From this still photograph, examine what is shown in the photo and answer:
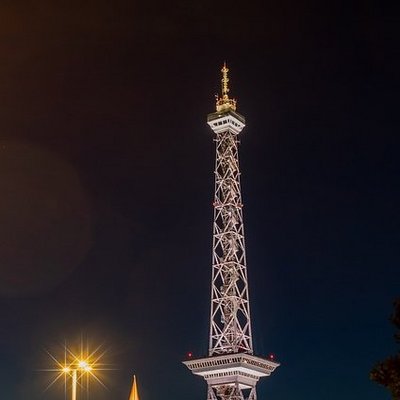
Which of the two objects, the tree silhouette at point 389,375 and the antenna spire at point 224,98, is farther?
the antenna spire at point 224,98

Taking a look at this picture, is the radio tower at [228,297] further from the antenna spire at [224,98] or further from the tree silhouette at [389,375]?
the tree silhouette at [389,375]

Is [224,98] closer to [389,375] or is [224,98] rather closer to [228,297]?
[228,297]

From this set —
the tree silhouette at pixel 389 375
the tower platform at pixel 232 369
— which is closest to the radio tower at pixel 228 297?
the tower platform at pixel 232 369

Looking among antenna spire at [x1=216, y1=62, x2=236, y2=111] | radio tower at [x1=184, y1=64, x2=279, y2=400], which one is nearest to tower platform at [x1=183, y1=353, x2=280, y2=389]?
radio tower at [x1=184, y1=64, x2=279, y2=400]

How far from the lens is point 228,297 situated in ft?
416

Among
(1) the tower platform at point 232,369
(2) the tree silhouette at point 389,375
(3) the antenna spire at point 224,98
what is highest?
(3) the antenna spire at point 224,98

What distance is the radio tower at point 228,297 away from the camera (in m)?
124

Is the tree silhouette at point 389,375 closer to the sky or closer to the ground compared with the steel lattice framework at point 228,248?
closer to the ground

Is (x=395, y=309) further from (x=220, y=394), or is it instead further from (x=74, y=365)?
(x=220, y=394)

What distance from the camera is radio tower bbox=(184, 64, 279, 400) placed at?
12419 cm

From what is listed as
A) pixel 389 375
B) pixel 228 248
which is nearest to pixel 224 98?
pixel 228 248

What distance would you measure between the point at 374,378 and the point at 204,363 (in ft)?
308

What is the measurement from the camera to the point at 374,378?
3322cm

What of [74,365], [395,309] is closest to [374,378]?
[395,309]
